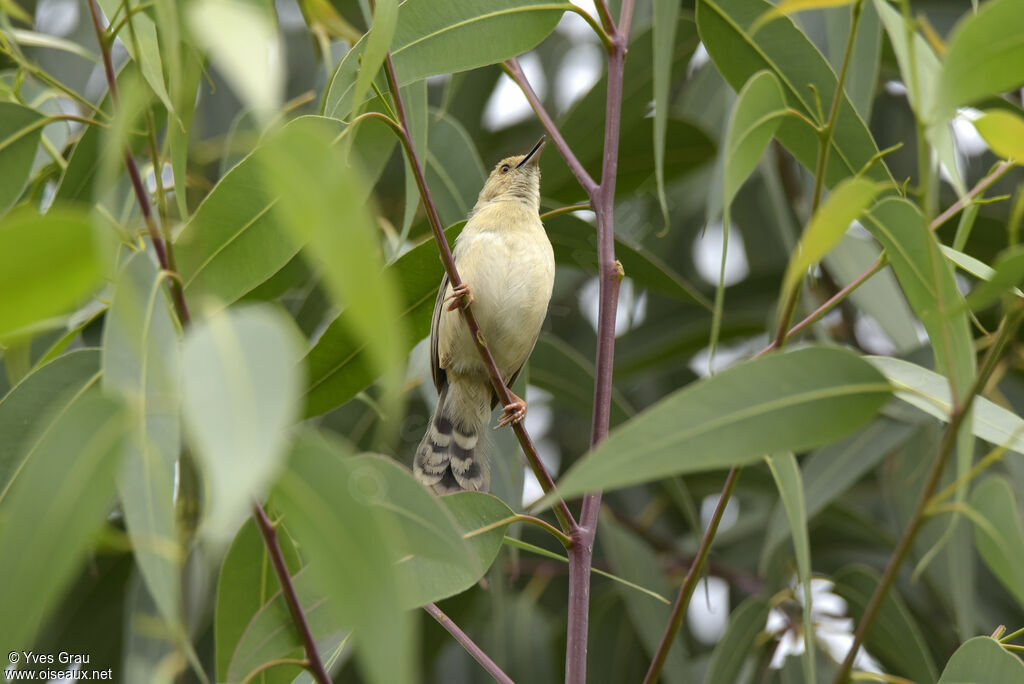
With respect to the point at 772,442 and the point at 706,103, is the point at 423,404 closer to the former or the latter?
the point at 706,103

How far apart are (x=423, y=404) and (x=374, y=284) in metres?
2.94

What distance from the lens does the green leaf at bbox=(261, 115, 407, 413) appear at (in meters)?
0.86

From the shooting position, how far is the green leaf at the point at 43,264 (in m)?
0.96

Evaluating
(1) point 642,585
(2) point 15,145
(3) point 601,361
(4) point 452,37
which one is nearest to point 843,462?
(1) point 642,585

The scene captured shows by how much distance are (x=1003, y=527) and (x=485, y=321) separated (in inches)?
73.9

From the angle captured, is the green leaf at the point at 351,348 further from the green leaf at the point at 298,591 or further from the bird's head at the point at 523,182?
the bird's head at the point at 523,182

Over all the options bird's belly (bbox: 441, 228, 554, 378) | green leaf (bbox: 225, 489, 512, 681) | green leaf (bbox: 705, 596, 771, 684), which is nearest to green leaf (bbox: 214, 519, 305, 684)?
green leaf (bbox: 225, 489, 512, 681)

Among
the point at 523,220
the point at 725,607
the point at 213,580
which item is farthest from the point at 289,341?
the point at 725,607

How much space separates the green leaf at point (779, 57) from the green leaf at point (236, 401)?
4.42 ft

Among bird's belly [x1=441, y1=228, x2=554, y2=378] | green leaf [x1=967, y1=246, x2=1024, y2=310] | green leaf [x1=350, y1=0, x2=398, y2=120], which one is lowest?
bird's belly [x1=441, y1=228, x2=554, y2=378]

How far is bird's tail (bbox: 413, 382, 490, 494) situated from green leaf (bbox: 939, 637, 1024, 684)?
1.44m

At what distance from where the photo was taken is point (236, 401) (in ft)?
2.85

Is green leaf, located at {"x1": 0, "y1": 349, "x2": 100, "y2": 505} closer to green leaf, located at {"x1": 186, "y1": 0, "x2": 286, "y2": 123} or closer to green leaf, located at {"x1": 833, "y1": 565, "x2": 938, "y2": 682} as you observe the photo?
green leaf, located at {"x1": 186, "y1": 0, "x2": 286, "y2": 123}

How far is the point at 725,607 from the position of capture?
391cm
